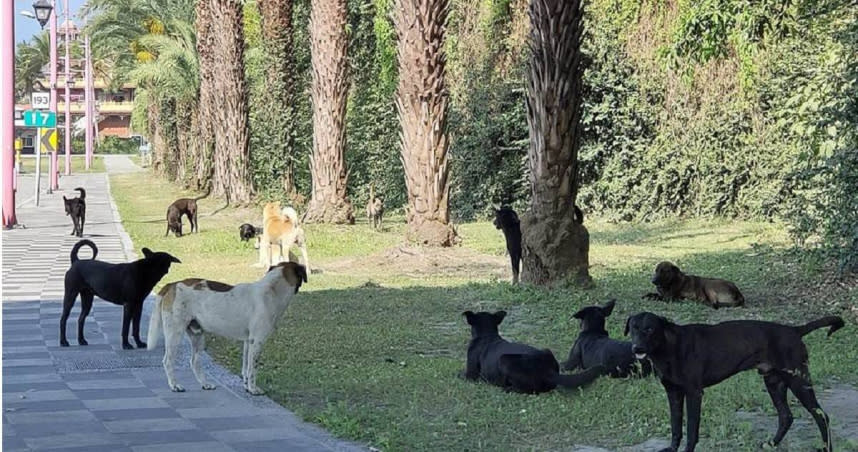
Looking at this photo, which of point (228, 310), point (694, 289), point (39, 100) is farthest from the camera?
point (39, 100)

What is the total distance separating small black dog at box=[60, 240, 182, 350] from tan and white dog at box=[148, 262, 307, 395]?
1862 mm

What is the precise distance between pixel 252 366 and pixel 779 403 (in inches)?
147

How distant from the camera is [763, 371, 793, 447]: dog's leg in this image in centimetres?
646

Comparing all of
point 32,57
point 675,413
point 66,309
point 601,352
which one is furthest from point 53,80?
point 32,57

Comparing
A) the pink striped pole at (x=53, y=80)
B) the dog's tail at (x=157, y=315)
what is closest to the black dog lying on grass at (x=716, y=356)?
the dog's tail at (x=157, y=315)

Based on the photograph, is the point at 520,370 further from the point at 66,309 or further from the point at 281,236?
the point at 281,236

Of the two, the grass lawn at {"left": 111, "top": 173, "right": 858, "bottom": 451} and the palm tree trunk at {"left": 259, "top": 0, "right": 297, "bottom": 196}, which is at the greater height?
the palm tree trunk at {"left": 259, "top": 0, "right": 297, "bottom": 196}

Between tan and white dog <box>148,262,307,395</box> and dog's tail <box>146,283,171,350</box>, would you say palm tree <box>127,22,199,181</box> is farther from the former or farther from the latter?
tan and white dog <box>148,262,307,395</box>

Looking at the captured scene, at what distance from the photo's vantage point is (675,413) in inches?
252

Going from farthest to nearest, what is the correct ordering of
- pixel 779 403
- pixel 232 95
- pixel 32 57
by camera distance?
pixel 32 57 < pixel 232 95 < pixel 779 403

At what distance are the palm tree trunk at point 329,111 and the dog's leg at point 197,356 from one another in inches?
687

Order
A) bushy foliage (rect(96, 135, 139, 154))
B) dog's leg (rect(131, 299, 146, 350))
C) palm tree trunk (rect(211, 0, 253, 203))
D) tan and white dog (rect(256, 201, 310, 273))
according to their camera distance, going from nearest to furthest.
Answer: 1. dog's leg (rect(131, 299, 146, 350))
2. tan and white dog (rect(256, 201, 310, 273))
3. palm tree trunk (rect(211, 0, 253, 203))
4. bushy foliage (rect(96, 135, 139, 154))

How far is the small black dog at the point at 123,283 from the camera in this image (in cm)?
1050

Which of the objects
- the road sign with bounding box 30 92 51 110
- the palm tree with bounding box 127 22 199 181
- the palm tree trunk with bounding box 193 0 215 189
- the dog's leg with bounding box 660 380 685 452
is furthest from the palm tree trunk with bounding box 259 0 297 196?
the dog's leg with bounding box 660 380 685 452
